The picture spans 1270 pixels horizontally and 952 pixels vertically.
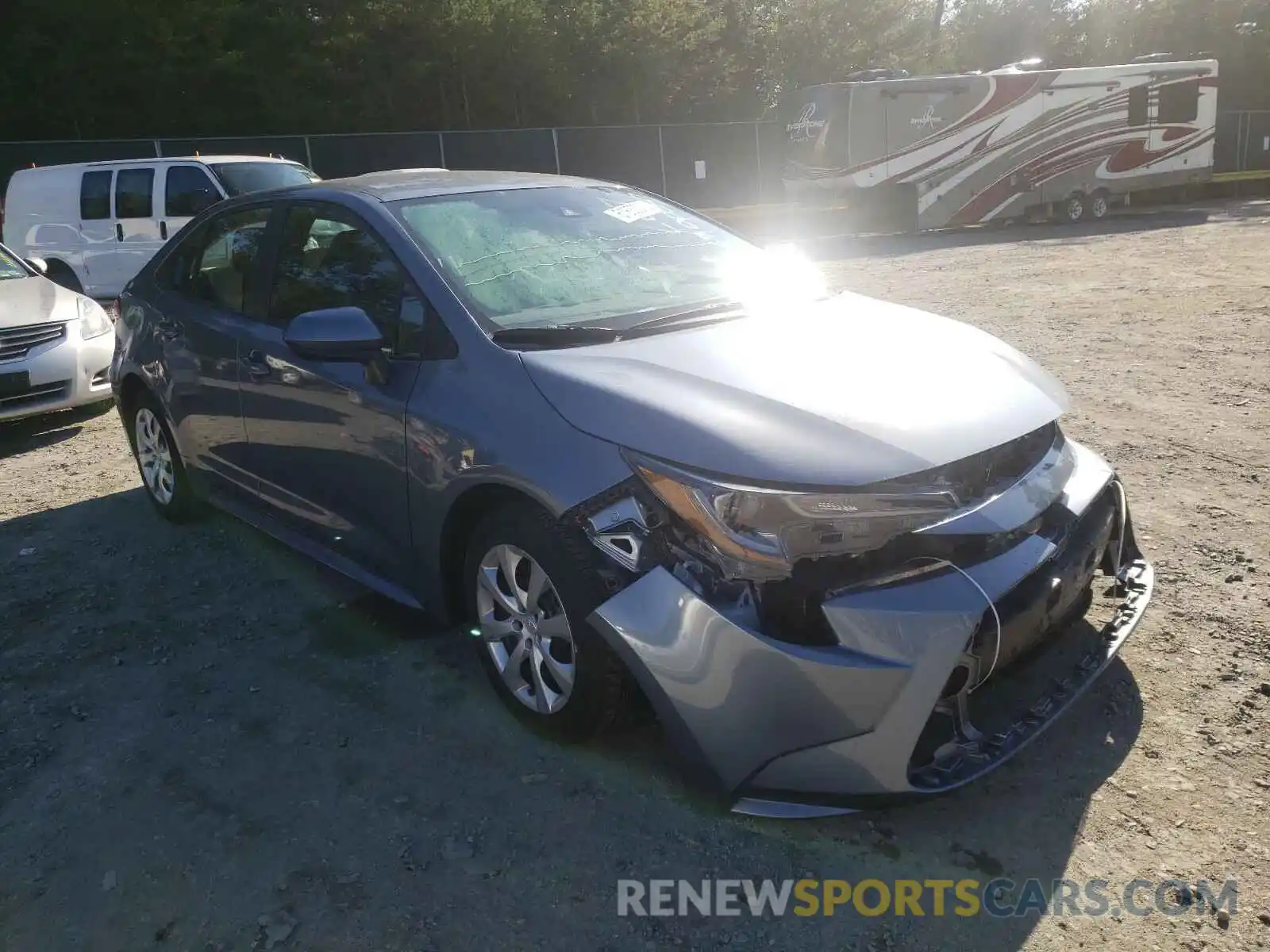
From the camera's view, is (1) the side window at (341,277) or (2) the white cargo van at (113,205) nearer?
(1) the side window at (341,277)

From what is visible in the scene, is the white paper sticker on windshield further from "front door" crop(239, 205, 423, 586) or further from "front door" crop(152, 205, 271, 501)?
"front door" crop(152, 205, 271, 501)

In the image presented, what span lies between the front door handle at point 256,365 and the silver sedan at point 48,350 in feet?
12.4

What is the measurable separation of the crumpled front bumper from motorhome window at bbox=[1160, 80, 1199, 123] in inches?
878

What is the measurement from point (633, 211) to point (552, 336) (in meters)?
1.23

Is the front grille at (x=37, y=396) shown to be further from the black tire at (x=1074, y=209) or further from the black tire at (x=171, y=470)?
the black tire at (x=1074, y=209)

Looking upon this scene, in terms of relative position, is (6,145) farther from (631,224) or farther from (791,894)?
(791,894)

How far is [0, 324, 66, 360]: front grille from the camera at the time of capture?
677cm

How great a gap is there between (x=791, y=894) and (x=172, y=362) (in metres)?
3.66

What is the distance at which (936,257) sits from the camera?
15703mm

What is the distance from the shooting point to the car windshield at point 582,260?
3252mm

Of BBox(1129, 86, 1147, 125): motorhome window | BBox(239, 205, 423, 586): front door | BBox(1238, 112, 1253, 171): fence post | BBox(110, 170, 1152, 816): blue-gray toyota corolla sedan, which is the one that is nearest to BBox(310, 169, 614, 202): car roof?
BBox(110, 170, 1152, 816): blue-gray toyota corolla sedan

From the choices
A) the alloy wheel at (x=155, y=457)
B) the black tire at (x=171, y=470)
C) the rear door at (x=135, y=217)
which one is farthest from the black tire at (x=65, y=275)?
the alloy wheel at (x=155, y=457)

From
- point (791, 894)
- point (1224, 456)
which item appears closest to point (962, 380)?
point (791, 894)

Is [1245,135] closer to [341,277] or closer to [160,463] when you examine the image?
[160,463]
